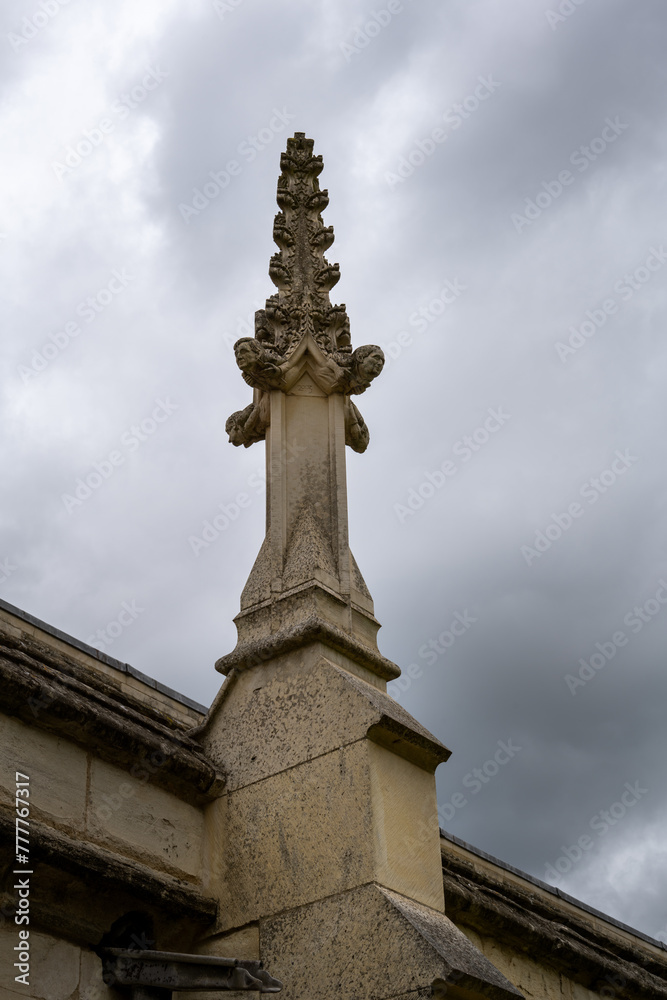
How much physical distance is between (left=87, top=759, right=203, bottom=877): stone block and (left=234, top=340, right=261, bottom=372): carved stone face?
210 centimetres

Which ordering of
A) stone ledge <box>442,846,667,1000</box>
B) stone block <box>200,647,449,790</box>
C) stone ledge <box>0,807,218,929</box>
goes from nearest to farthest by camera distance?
stone ledge <box>0,807,218,929</box> → stone block <box>200,647,449,790</box> → stone ledge <box>442,846,667,1000</box>

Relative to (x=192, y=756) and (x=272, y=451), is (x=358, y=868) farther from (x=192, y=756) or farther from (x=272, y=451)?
(x=272, y=451)

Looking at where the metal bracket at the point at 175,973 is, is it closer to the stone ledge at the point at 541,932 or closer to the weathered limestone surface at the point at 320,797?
the weathered limestone surface at the point at 320,797

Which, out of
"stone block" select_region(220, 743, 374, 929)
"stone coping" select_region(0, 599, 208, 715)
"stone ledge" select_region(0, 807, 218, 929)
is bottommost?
"stone ledge" select_region(0, 807, 218, 929)

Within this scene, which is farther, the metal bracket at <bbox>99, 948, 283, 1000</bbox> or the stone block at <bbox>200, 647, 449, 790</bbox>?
the stone block at <bbox>200, 647, 449, 790</bbox>

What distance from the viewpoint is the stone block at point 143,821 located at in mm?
4266

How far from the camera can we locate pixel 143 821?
445cm

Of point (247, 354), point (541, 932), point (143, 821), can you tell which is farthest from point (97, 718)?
point (541, 932)

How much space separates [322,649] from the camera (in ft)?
16.0

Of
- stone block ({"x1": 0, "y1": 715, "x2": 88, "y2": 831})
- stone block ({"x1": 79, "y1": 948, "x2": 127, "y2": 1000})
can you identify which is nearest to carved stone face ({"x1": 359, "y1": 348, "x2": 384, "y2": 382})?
stone block ({"x1": 0, "y1": 715, "x2": 88, "y2": 831})

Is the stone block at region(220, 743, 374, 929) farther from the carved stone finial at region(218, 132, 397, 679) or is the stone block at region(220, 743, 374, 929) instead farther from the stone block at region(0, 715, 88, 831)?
the stone block at region(0, 715, 88, 831)

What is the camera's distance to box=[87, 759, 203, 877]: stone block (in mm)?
4266

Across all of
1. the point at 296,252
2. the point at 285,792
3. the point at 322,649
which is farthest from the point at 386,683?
the point at 296,252

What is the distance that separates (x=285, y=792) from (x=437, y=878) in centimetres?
68
